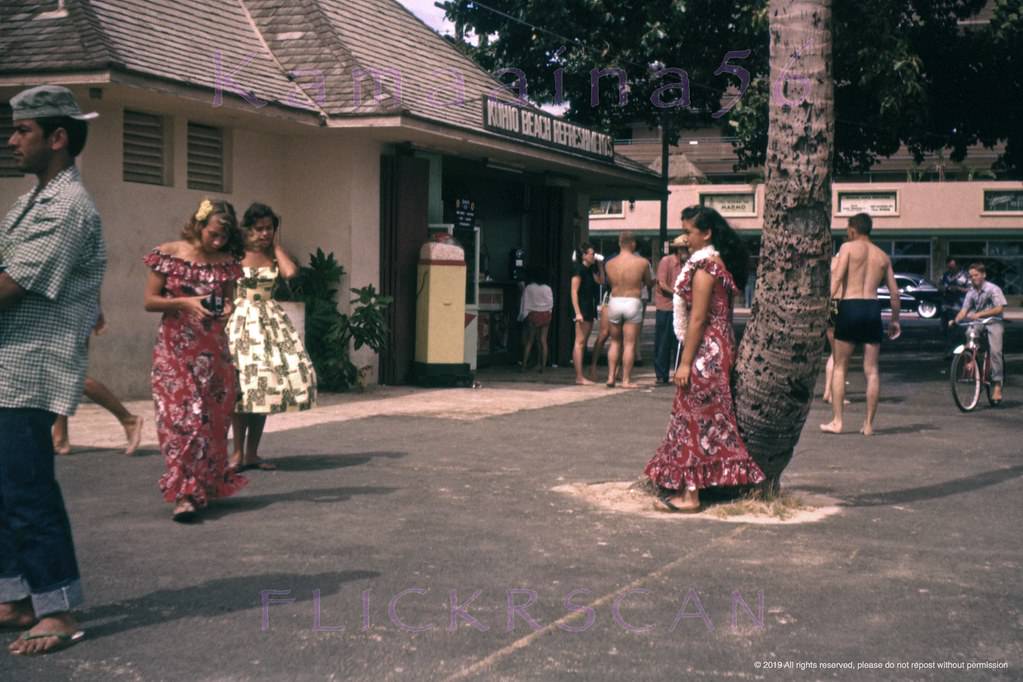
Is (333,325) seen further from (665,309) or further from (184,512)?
(184,512)

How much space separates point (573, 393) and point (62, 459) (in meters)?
6.90

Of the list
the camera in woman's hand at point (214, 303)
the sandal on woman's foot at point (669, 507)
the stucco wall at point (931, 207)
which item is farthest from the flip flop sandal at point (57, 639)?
the stucco wall at point (931, 207)

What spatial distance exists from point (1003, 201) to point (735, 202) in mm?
9701

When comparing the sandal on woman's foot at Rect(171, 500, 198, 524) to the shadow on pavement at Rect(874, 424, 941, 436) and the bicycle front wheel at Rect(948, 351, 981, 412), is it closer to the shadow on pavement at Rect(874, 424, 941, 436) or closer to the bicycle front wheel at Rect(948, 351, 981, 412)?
the shadow on pavement at Rect(874, 424, 941, 436)

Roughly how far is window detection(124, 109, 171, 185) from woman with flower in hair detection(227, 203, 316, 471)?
514 centimetres

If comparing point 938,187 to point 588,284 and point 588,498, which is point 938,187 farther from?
point 588,498

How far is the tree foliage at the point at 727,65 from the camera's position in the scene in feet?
65.4

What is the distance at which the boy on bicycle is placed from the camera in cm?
1380

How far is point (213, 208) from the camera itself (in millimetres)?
7039

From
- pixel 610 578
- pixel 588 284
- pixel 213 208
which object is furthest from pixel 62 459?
pixel 588 284

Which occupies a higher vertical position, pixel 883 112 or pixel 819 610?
pixel 883 112

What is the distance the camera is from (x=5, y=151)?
12.5m

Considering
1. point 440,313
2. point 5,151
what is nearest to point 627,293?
point 440,313

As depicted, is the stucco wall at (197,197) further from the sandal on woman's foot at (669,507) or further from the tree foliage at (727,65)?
the sandal on woman's foot at (669,507)
